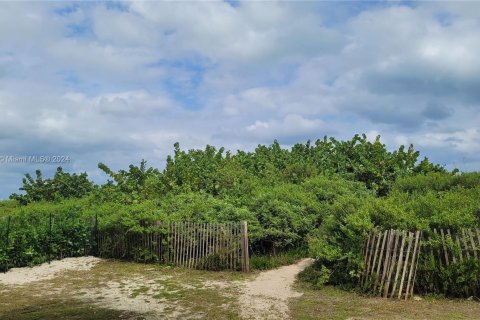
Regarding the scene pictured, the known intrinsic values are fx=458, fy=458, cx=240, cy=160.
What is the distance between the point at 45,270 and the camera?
14.7 meters

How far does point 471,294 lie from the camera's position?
981cm

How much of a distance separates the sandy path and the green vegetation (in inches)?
27.8

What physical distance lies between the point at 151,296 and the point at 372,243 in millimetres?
5220

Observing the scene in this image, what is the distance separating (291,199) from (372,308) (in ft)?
23.7

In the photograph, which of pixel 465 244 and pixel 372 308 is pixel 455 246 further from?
pixel 372 308

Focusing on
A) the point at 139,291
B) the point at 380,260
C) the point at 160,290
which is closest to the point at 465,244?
the point at 380,260

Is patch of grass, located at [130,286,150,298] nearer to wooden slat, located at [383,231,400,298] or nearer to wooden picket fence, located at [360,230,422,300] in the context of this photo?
wooden picket fence, located at [360,230,422,300]

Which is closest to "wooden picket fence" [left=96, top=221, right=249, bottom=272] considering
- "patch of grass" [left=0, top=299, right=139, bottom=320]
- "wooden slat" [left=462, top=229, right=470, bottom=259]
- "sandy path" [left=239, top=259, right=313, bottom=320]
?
"sandy path" [left=239, top=259, right=313, bottom=320]

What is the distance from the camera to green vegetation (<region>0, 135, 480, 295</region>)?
1084 centimetres

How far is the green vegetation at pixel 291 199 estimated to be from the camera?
10.8 meters

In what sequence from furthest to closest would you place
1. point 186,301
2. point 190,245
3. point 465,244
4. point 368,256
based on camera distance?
point 190,245 < point 368,256 < point 186,301 < point 465,244

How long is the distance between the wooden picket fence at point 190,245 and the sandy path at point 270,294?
114 cm

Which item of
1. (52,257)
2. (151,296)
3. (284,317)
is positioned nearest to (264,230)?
(151,296)

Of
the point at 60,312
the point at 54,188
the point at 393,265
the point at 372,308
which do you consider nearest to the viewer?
the point at 372,308
